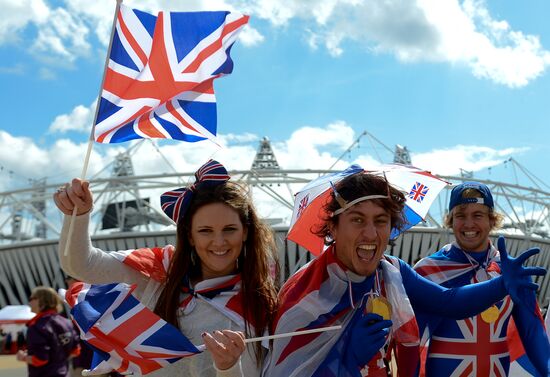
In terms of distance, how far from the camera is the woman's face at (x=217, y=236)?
3.03 meters

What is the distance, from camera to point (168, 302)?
3.01 meters

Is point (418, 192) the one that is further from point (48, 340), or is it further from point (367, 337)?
point (48, 340)

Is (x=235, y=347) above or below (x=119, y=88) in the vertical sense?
below

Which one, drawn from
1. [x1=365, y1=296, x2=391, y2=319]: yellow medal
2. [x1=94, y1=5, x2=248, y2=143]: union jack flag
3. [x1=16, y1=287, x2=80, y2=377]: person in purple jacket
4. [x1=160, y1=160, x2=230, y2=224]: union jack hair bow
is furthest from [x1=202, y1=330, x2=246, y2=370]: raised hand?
[x1=16, y1=287, x2=80, y2=377]: person in purple jacket

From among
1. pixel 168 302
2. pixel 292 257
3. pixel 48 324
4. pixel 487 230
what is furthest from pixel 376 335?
pixel 292 257

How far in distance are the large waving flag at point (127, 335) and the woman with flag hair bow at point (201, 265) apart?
0.10 meters

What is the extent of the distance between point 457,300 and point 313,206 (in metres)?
0.88

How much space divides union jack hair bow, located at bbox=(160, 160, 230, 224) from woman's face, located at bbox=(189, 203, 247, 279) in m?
0.09

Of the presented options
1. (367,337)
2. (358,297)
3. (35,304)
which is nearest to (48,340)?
(35,304)

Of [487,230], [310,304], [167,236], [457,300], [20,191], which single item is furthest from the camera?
[20,191]

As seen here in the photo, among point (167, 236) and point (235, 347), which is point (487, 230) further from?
point (167, 236)

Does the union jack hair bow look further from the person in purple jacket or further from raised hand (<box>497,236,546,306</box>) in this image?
the person in purple jacket

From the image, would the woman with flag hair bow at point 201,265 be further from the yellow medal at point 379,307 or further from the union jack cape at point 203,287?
the yellow medal at point 379,307

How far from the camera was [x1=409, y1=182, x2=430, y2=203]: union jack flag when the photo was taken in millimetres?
3797
